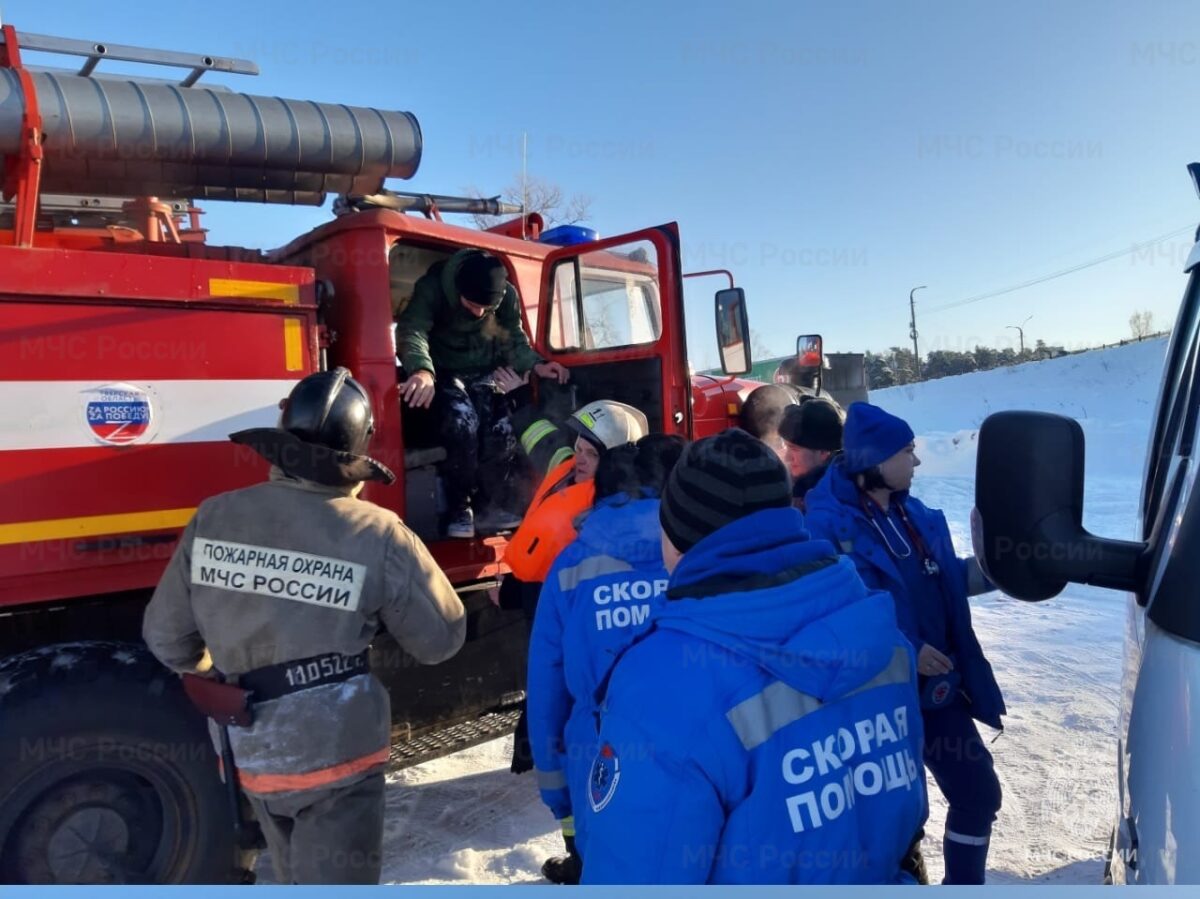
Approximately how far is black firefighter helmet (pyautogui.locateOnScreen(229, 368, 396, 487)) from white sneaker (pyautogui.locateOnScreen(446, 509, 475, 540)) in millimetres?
1301

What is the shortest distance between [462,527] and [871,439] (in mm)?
1856

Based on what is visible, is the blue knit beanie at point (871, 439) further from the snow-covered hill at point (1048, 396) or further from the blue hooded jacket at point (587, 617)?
the snow-covered hill at point (1048, 396)

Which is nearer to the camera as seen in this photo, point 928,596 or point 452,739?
point 928,596

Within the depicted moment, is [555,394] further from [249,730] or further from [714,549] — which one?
[714,549]

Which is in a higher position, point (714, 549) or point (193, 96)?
point (193, 96)

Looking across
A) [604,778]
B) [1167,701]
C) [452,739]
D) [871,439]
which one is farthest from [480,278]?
[1167,701]

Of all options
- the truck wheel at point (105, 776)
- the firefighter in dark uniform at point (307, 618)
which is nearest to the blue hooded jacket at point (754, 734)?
the firefighter in dark uniform at point (307, 618)

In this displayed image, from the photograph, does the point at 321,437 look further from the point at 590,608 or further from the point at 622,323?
the point at 622,323

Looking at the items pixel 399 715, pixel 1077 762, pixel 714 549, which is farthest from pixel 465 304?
pixel 1077 762

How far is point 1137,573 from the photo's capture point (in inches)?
58.8

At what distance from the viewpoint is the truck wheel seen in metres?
2.60

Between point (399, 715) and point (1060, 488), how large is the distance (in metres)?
2.77

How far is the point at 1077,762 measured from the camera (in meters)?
4.11

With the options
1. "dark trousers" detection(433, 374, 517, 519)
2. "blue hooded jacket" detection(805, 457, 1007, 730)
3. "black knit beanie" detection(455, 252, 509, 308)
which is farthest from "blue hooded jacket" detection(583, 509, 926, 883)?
"black knit beanie" detection(455, 252, 509, 308)
